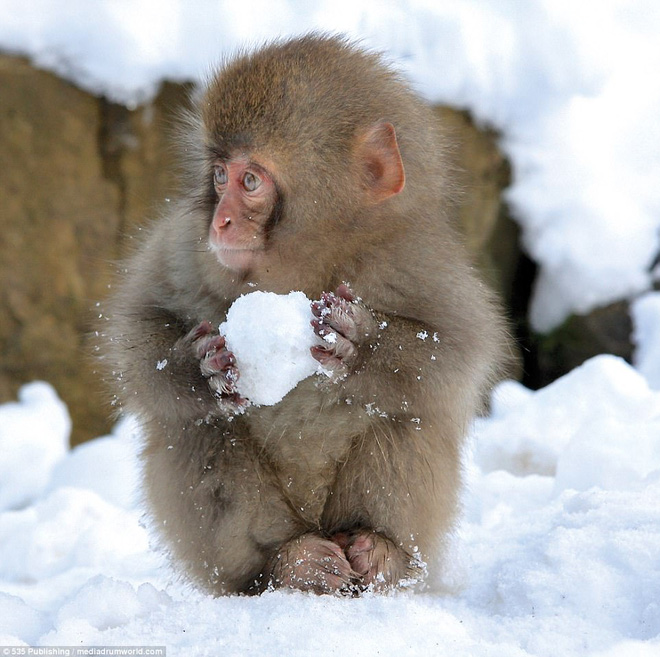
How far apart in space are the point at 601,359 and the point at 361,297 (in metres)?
2.01

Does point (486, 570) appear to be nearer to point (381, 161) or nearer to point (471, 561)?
point (471, 561)

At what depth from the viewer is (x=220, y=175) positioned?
9.16 feet

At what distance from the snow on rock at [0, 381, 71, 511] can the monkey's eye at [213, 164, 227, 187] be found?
2506 mm

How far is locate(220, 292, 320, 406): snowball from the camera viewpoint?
102 inches

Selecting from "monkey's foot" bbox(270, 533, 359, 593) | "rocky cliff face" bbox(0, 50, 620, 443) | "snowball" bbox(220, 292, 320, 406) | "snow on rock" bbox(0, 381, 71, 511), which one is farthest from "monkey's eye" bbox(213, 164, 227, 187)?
"rocky cliff face" bbox(0, 50, 620, 443)

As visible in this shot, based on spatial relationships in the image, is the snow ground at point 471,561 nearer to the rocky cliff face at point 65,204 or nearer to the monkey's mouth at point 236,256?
the monkey's mouth at point 236,256

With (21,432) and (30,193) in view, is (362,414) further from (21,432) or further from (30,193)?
(30,193)

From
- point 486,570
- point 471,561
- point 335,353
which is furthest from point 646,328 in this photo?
point 335,353

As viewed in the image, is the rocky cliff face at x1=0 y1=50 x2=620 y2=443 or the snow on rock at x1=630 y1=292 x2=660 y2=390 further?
the rocky cliff face at x1=0 y1=50 x2=620 y2=443

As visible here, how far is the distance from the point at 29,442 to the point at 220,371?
9.02ft

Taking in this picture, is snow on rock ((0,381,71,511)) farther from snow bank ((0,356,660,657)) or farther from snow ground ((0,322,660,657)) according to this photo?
snow bank ((0,356,660,657))

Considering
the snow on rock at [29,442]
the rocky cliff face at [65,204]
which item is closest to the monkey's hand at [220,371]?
the snow on rock at [29,442]

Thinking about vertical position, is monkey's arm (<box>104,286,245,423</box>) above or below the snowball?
below

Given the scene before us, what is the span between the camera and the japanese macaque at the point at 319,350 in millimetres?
2717
